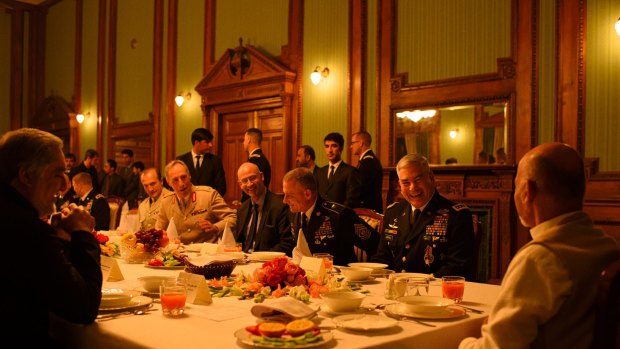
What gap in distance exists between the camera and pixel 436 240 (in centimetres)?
296

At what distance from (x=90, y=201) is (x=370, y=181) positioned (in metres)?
2.84

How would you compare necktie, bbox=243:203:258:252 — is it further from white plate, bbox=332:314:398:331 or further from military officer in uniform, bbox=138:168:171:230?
Answer: white plate, bbox=332:314:398:331

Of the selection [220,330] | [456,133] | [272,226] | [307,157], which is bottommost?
[220,330]

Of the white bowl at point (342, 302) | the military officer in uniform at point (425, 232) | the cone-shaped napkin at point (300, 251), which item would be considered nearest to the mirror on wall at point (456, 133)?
the military officer in uniform at point (425, 232)

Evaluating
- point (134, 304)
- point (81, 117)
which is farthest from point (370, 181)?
point (81, 117)

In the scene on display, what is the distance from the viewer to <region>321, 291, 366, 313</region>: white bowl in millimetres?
1846

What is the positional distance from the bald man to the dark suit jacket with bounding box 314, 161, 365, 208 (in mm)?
4383

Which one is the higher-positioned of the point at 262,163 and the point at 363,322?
the point at 262,163

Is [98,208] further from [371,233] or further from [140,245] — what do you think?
[371,233]

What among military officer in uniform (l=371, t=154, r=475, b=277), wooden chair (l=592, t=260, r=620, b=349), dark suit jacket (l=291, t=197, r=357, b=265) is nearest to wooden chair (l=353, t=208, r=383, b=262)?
dark suit jacket (l=291, t=197, r=357, b=265)

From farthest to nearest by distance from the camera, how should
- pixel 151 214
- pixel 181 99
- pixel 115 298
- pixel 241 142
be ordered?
pixel 181 99
pixel 241 142
pixel 151 214
pixel 115 298

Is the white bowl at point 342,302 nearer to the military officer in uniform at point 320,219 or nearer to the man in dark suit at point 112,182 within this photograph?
the military officer in uniform at point 320,219

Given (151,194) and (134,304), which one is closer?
(134,304)

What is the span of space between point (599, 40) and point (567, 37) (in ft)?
0.90
